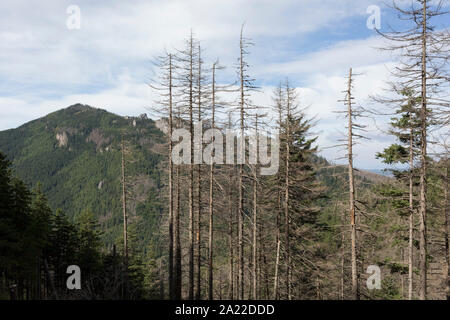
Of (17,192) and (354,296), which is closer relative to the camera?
(354,296)

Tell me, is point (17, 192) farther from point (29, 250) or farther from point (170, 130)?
point (170, 130)

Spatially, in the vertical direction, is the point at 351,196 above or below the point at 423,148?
below

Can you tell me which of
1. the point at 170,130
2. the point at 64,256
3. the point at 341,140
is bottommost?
the point at 64,256

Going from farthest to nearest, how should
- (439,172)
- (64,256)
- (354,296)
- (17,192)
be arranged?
(64,256), (17,192), (354,296), (439,172)

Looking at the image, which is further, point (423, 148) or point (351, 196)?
point (351, 196)

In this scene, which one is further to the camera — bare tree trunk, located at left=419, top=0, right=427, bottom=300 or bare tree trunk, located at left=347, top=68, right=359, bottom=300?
bare tree trunk, located at left=347, top=68, right=359, bottom=300

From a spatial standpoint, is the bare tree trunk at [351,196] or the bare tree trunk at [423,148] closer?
the bare tree trunk at [423,148]

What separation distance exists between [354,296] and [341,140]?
7451 millimetres
